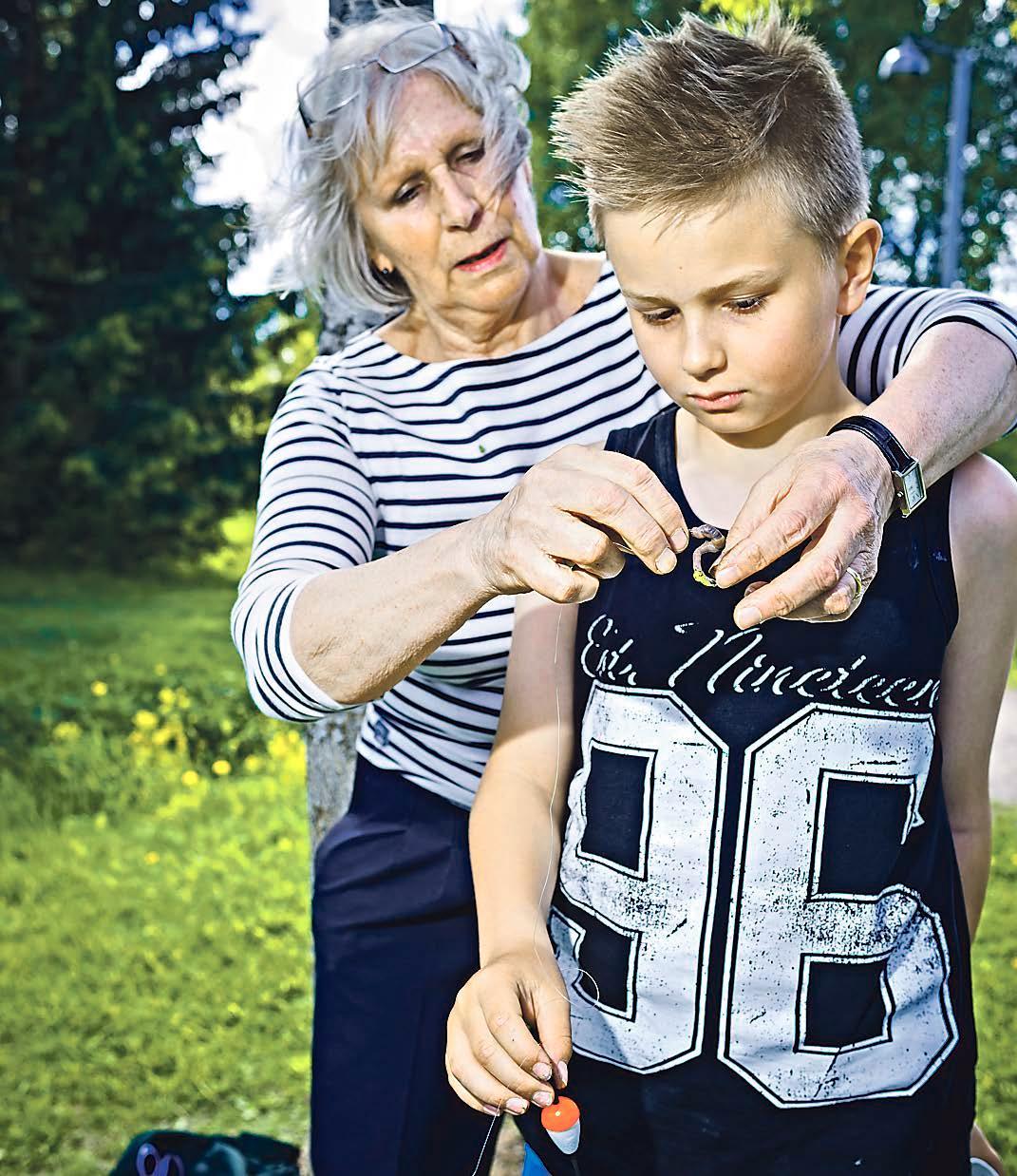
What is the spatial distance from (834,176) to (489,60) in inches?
38.0

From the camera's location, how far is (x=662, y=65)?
5.12ft

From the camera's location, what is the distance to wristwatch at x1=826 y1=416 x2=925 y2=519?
1.43m

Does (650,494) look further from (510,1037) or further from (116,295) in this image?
(116,295)

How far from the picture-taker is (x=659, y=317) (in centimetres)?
152

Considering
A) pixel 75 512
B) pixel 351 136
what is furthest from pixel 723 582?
pixel 75 512

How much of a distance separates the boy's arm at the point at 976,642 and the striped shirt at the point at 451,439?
1.11 ft

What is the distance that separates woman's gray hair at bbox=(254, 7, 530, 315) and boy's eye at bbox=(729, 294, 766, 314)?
0.83 m

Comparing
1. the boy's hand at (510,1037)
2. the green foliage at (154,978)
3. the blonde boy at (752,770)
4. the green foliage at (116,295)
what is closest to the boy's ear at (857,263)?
the blonde boy at (752,770)

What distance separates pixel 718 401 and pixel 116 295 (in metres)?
14.1

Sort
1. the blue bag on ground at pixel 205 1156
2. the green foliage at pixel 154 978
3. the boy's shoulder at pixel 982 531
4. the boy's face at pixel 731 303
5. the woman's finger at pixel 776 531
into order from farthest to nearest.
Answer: the green foliage at pixel 154 978 < the blue bag on ground at pixel 205 1156 < the boy's shoulder at pixel 982 531 < the boy's face at pixel 731 303 < the woman's finger at pixel 776 531

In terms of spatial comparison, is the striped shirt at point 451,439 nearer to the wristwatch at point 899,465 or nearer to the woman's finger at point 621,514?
the wristwatch at point 899,465

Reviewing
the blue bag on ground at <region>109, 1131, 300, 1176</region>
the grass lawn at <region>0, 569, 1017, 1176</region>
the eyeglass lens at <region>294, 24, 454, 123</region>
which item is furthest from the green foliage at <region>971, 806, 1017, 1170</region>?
the eyeglass lens at <region>294, 24, 454, 123</region>

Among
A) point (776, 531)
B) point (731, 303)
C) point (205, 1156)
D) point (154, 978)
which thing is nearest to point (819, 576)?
point (776, 531)

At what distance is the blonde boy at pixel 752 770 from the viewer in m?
1.47
